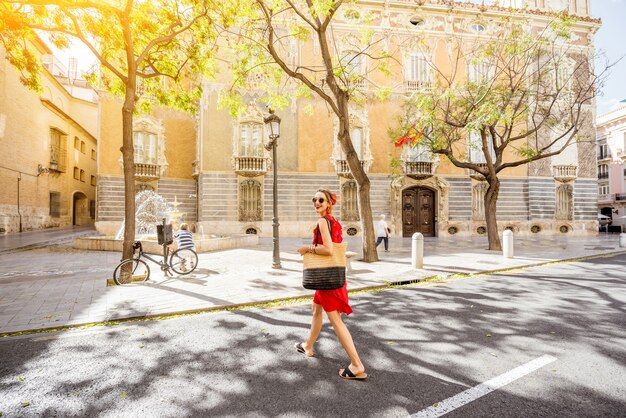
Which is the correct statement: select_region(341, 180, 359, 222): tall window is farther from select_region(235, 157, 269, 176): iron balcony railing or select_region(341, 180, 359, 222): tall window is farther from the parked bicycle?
the parked bicycle

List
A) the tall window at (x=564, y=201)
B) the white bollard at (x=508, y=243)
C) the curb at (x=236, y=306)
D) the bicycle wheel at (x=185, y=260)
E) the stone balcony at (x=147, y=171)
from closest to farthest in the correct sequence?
the curb at (x=236, y=306) < the bicycle wheel at (x=185, y=260) < the white bollard at (x=508, y=243) < the stone balcony at (x=147, y=171) < the tall window at (x=564, y=201)

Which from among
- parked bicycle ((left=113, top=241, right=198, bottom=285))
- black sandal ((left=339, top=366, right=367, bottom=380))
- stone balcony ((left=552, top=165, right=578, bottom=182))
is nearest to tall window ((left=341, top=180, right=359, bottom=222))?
parked bicycle ((left=113, top=241, right=198, bottom=285))

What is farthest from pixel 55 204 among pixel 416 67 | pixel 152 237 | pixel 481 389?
pixel 481 389

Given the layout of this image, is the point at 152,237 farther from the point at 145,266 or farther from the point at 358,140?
the point at 358,140

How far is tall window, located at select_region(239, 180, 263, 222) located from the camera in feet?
63.1

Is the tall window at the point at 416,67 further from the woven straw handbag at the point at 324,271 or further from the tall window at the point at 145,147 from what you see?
the woven straw handbag at the point at 324,271

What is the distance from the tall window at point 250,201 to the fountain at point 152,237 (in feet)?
8.75

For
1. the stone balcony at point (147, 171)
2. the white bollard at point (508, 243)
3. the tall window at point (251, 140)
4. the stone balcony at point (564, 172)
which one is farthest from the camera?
the stone balcony at point (564, 172)

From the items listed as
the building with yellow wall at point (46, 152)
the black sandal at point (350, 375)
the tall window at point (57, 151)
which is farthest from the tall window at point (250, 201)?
the black sandal at point (350, 375)

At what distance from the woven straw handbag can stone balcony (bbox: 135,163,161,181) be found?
18455 millimetres

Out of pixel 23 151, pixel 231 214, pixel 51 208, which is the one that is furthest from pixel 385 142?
pixel 51 208

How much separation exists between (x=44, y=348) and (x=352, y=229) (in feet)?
56.9

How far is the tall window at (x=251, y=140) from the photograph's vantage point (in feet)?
63.7

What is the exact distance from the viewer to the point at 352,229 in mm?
20062
